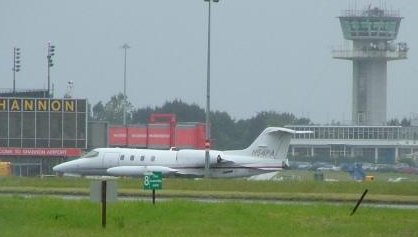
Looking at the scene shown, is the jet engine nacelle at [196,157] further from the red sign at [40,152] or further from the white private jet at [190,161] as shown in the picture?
the red sign at [40,152]

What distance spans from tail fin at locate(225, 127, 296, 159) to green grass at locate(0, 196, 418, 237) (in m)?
35.0

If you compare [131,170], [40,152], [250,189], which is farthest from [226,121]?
[250,189]

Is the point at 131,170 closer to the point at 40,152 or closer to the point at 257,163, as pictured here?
the point at 257,163

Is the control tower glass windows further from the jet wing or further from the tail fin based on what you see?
the jet wing

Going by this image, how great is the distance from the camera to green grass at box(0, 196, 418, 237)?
29.2 metres

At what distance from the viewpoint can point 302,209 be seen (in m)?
37.2

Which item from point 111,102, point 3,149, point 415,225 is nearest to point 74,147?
point 3,149

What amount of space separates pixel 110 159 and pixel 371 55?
262 feet

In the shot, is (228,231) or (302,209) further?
(302,209)

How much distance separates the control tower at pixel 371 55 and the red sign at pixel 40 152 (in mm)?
62575

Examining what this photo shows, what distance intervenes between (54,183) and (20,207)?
71.2 ft

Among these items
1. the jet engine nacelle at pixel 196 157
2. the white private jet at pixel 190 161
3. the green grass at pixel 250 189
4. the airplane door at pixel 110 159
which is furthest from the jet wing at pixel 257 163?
the green grass at pixel 250 189

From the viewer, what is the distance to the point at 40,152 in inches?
3319

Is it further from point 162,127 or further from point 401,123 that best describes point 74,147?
point 401,123
